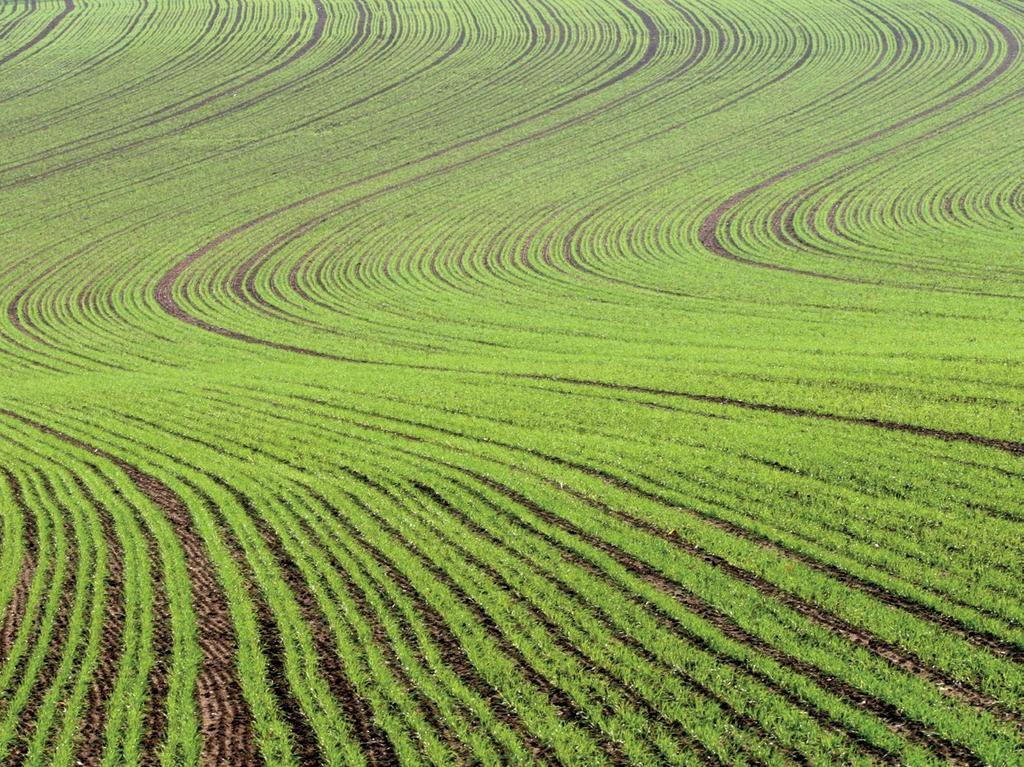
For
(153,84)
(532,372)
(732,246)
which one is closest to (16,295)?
(532,372)

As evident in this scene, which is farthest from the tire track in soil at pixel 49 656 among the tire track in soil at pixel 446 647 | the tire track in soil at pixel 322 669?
the tire track in soil at pixel 446 647

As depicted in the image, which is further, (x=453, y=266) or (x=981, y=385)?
(x=453, y=266)

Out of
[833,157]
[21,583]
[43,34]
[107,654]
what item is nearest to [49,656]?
[107,654]

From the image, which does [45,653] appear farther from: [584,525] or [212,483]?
[584,525]

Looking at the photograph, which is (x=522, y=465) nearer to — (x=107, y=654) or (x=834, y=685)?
(x=834, y=685)

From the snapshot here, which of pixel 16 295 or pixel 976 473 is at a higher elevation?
pixel 16 295

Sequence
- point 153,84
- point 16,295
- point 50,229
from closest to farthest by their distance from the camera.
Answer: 1. point 16,295
2. point 50,229
3. point 153,84
